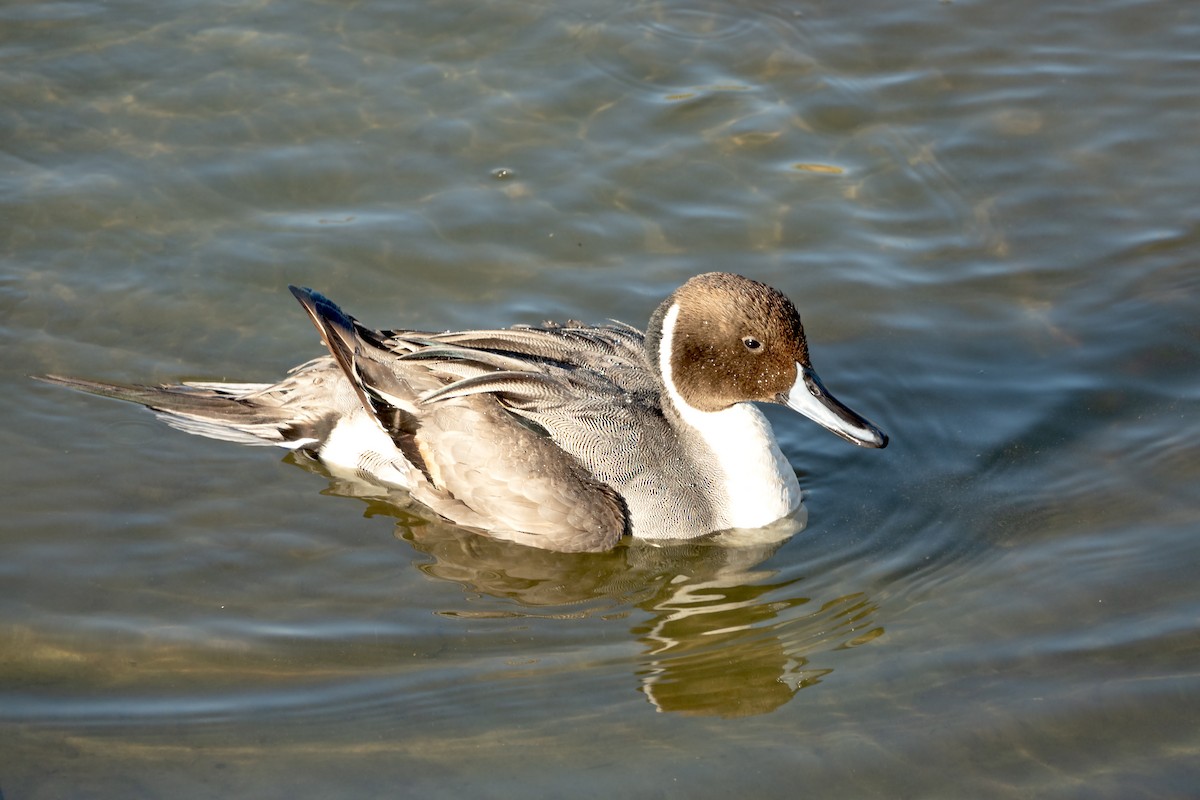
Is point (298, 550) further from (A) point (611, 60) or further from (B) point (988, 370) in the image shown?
(A) point (611, 60)

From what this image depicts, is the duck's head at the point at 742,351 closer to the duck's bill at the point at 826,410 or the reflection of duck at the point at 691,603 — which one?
the duck's bill at the point at 826,410

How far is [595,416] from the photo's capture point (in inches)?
252

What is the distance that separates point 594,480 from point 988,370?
8.18 ft

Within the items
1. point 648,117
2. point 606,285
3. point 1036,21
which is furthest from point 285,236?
point 1036,21

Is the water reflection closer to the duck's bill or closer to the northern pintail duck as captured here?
the northern pintail duck

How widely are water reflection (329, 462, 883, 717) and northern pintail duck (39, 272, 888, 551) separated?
11 cm

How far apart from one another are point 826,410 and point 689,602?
108 centimetres

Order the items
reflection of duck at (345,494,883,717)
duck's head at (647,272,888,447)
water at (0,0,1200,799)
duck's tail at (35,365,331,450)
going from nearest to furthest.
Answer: water at (0,0,1200,799), reflection of duck at (345,494,883,717), duck's head at (647,272,888,447), duck's tail at (35,365,331,450)

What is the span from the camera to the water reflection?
5.66m

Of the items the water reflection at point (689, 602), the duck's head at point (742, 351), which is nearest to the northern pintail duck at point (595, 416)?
the duck's head at point (742, 351)

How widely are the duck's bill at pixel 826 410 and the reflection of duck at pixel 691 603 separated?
0.55 meters

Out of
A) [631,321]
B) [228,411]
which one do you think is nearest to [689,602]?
[631,321]

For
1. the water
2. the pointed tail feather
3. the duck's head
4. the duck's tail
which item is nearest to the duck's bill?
the duck's head

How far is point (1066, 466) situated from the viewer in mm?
6824
